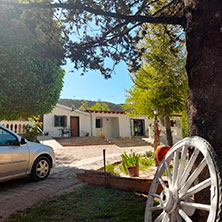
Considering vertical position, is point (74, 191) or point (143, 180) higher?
point (143, 180)

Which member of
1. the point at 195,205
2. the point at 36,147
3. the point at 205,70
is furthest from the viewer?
the point at 36,147

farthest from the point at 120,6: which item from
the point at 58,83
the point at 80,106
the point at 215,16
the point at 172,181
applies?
the point at 80,106

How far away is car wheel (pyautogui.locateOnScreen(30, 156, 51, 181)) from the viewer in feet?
16.2

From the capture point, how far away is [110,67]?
13.3ft

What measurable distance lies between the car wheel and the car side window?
2.85 ft

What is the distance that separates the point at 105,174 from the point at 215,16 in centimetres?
358

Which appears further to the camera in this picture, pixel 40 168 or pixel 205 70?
pixel 40 168

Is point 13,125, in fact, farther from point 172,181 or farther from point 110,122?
point 172,181

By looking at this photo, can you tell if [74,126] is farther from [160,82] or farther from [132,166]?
[132,166]

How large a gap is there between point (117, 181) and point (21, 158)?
2.52 metres

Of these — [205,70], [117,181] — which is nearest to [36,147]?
[117,181]

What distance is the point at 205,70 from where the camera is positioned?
1.94 meters

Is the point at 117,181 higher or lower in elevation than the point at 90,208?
higher

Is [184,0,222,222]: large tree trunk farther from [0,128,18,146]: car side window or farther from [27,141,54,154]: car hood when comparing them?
[27,141,54,154]: car hood
